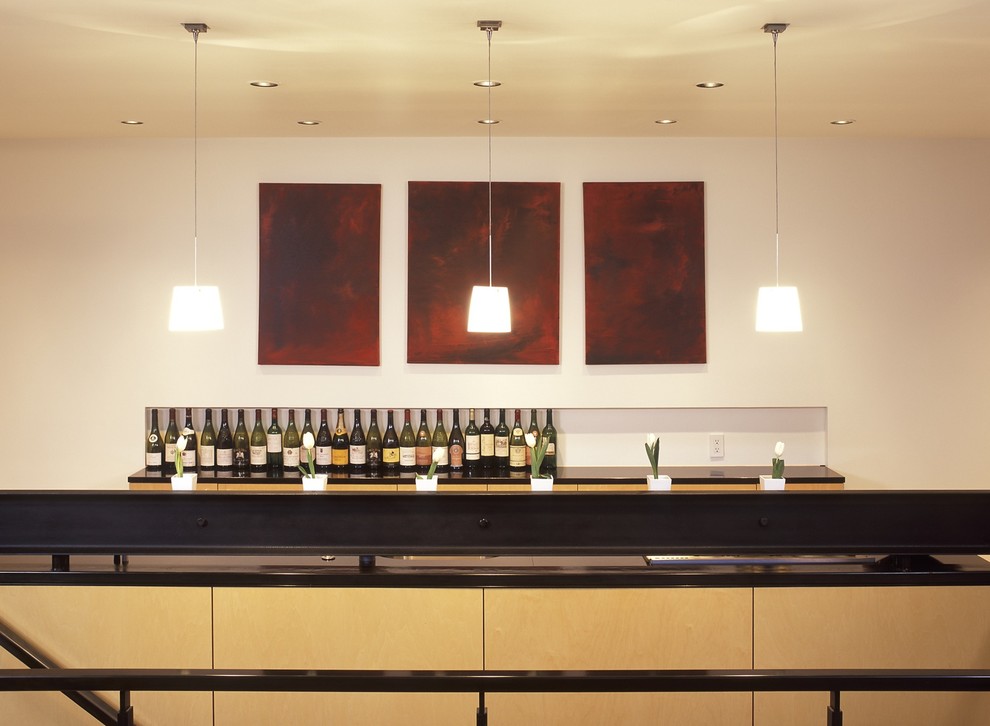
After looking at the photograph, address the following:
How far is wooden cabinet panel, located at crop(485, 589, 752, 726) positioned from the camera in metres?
2.65

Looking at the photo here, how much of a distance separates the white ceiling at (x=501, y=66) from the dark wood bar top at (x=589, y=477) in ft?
5.60

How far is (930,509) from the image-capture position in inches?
128

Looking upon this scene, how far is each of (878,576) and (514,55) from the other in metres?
2.01

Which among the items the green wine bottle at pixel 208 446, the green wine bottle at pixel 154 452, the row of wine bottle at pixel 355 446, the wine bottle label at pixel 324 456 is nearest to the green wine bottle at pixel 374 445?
the row of wine bottle at pixel 355 446

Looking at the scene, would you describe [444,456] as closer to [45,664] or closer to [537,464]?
[537,464]

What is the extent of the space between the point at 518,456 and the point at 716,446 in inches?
41.2

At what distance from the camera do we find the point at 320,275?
516 cm

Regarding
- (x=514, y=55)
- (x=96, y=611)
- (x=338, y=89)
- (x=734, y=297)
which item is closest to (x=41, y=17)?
(x=338, y=89)

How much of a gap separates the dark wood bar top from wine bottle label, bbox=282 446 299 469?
4 centimetres

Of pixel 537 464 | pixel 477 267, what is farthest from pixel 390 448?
pixel 537 464

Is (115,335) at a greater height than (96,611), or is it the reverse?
(115,335)

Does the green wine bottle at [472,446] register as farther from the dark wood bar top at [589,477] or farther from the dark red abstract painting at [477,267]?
the dark red abstract painting at [477,267]

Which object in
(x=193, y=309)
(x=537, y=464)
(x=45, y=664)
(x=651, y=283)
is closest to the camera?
(x=45, y=664)

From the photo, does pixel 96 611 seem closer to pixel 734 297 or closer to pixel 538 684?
pixel 538 684
